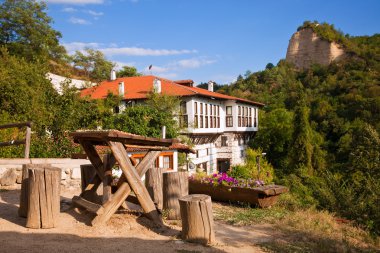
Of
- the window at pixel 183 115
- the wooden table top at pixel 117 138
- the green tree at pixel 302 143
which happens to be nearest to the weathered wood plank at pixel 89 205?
the wooden table top at pixel 117 138

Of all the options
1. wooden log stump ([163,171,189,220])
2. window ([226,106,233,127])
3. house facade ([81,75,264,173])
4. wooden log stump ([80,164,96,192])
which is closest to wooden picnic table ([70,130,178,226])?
wooden log stump ([80,164,96,192])

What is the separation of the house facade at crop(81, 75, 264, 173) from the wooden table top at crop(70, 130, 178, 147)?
1646cm

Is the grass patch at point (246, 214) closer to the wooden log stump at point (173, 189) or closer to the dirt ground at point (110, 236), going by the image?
the dirt ground at point (110, 236)

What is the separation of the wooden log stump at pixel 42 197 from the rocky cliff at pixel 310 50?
7602cm

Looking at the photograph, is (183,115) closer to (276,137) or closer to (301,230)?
(276,137)

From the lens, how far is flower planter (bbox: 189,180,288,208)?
27.6ft

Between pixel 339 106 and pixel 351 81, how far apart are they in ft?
24.0

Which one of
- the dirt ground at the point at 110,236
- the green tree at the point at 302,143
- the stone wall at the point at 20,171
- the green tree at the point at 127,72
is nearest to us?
the dirt ground at the point at 110,236

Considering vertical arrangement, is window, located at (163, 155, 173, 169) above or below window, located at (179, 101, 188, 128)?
below

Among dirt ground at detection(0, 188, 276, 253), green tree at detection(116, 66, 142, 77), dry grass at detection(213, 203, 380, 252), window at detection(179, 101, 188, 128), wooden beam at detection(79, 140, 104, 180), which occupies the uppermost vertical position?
green tree at detection(116, 66, 142, 77)

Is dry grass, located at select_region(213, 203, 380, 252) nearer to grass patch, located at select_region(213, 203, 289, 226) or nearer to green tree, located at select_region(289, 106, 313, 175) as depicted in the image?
grass patch, located at select_region(213, 203, 289, 226)

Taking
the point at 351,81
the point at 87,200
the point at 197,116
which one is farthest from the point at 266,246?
the point at 351,81

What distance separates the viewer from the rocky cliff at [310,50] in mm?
76250

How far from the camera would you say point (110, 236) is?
5121 millimetres
